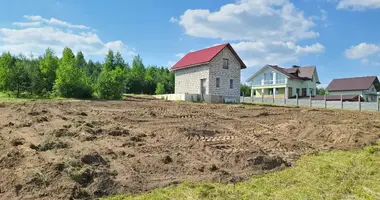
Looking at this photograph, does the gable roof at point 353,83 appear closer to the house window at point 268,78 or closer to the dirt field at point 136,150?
the house window at point 268,78

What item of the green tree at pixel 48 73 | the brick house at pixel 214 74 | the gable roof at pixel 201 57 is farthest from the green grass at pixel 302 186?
the green tree at pixel 48 73

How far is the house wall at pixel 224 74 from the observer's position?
26797 mm

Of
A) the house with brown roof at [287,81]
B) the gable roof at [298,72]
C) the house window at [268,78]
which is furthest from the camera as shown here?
the house window at [268,78]

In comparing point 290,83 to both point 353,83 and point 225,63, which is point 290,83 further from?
point 225,63

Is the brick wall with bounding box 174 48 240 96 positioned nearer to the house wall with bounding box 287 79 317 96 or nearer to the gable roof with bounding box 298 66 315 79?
the house wall with bounding box 287 79 317 96

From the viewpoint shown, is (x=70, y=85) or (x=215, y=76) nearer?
(x=70, y=85)

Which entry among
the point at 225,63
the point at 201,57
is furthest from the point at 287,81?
the point at 201,57

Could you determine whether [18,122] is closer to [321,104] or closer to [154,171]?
[154,171]

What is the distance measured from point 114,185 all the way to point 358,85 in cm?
4784

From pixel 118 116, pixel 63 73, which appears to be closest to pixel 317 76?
pixel 63 73

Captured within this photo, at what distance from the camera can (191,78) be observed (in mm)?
28734

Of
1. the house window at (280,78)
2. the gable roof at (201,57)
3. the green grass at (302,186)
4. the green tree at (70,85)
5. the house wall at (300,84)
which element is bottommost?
the green grass at (302,186)

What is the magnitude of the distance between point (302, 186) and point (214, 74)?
21964 millimetres

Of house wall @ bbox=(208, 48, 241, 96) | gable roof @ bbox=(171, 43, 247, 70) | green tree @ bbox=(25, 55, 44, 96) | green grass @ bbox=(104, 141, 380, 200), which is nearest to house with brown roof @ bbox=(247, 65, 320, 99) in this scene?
house wall @ bbox=(208, 48, 241, 96)
